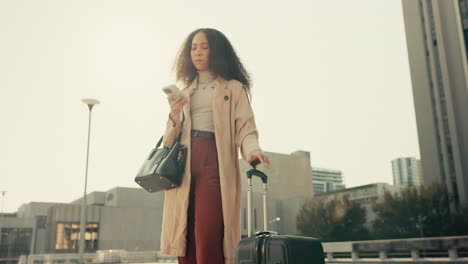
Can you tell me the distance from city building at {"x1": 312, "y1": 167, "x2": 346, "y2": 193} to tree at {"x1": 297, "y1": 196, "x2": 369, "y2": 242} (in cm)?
11863

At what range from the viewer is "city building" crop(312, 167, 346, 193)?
579 ft

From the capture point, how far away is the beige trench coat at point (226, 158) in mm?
3092

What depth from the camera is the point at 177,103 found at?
323cm

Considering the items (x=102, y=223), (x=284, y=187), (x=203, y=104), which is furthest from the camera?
(x=284, y=187)

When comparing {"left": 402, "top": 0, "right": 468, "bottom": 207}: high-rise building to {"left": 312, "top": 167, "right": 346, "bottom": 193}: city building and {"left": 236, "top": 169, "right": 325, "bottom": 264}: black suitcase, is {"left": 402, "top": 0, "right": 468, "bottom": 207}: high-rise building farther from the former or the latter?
{"left": 312, "top": 167, "right": 346, "bottom": 193}: city building

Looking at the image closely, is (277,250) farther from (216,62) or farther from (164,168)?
(216,62)

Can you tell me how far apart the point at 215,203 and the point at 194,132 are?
0.58 meters

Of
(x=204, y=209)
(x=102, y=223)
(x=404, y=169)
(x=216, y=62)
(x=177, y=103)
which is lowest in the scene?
(x=204, y=209)

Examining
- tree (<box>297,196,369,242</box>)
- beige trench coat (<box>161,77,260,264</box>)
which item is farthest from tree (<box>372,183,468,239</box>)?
beige trench coat (<box>161,77,260,264</box>)

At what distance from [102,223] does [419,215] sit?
131 ft

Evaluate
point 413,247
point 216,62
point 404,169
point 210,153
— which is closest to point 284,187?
point 413,247

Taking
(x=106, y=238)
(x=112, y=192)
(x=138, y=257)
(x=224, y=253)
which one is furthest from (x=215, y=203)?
(x=112, y=192)

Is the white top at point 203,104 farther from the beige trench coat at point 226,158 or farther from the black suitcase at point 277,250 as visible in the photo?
the black suitcase at point 277,250

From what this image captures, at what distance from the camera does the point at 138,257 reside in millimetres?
34625
